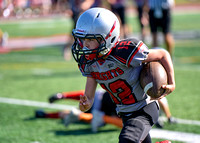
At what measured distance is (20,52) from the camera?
453 inches

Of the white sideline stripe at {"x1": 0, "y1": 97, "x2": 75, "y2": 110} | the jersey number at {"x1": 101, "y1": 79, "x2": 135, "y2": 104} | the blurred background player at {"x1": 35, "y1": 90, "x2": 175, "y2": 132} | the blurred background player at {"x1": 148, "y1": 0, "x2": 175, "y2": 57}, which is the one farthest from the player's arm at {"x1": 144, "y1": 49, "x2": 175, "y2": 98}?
the blurred background player at {"x1": 148, "y1": 0, "x2": 175, "y2": 57}

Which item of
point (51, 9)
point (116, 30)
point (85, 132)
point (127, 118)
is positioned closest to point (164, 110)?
point (85, 132)

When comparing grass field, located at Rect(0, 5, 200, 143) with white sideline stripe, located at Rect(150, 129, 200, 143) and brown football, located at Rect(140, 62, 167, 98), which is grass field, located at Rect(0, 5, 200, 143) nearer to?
white sideline stripe, located at Rect(150, 129, 200, 143)

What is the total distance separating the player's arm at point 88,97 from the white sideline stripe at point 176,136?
3.79 ft

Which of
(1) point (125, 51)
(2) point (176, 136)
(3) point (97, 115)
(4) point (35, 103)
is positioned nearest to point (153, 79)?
(1) point (125, 51)

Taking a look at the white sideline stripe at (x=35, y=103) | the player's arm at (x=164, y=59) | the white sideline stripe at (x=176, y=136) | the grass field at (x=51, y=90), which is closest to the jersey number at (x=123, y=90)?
the player's arm at (x=164, y=59)

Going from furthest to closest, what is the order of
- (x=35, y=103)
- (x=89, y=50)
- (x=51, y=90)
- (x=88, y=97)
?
(x=51, y=90), (x=35, y=103), (x=88, y=97), (x=89, y=50)

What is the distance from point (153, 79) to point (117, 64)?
0.31 m

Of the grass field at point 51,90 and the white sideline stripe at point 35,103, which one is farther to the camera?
the white sideline stripe at point 35,103

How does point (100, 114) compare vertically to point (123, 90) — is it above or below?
below

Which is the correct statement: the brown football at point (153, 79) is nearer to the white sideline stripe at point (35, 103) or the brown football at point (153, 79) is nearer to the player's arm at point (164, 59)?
the player's arm at point (164, 59)

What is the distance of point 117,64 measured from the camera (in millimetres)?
3059

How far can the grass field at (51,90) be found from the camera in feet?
13.6

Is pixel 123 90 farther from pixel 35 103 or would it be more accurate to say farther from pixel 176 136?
pixel 35 103
